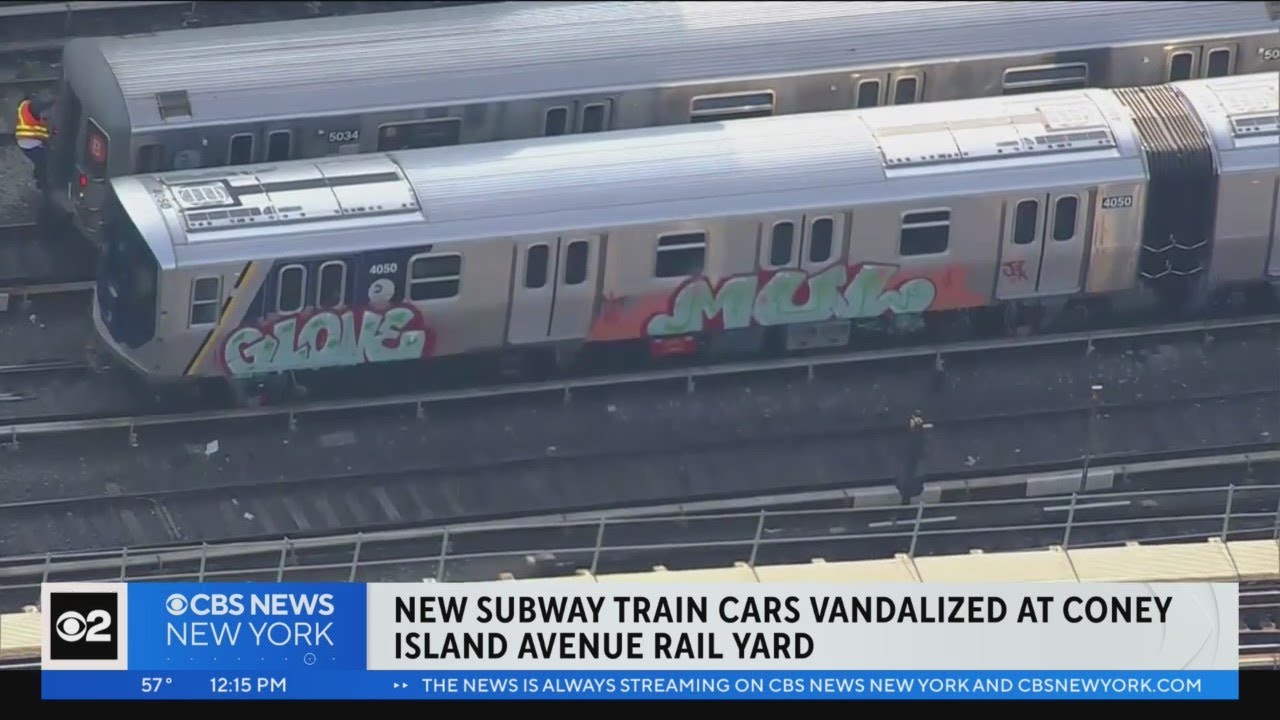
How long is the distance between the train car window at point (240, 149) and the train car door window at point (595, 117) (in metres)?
4.95

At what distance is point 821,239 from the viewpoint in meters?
57.7

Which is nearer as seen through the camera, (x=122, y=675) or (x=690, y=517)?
(x=122, y=675)

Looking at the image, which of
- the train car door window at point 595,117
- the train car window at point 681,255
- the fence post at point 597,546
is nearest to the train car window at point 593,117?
the train car door window at point 595,117

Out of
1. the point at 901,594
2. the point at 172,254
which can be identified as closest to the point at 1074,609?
the point at 901,594

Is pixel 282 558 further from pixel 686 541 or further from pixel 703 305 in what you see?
pixel 703 305

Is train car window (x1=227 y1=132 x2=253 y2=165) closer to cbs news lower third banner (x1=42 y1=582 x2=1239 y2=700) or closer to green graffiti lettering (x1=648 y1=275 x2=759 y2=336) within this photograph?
green graffiti lettering (x1=648 y1=275 x2=759 y2=336)

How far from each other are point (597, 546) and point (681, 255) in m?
6.37

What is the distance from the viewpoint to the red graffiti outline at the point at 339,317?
55.6m

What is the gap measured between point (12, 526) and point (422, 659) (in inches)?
360

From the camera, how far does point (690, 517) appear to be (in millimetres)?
54094

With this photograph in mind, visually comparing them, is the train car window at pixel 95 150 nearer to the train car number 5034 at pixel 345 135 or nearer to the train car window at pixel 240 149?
the train car window at pixel 240 149

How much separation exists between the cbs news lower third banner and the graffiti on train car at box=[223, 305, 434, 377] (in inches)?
358

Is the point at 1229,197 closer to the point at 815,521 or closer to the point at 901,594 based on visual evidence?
the point at 815,521

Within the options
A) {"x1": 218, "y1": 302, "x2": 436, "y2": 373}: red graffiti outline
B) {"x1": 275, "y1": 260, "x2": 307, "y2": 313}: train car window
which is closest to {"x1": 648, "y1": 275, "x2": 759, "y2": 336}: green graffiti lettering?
{"x1": 218, "y1": 302, "x2": 436, "y2": 373}: red graffiti outline
